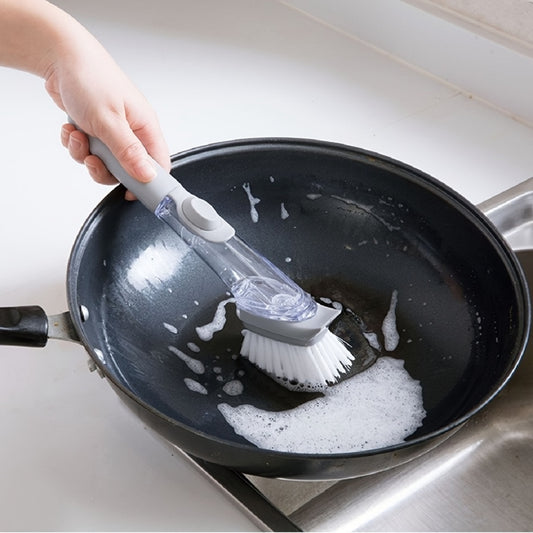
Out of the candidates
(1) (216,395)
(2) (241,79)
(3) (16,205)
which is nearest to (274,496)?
(1) (216,395)

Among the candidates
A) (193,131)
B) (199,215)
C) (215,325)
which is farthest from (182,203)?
(193,131)

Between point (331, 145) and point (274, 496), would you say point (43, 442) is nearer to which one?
point (274, 496)

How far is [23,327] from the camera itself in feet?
1.86

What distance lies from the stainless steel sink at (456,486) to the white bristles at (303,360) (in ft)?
0.28

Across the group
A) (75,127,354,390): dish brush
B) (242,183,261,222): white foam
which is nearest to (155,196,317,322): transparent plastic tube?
(75,127,354,390): dish brush

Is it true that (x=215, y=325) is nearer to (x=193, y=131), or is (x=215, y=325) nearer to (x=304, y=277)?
(x=304, y=277)

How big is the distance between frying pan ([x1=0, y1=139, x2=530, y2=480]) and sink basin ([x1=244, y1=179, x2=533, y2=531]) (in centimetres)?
Answer: 9

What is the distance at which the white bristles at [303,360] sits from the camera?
2.20 ft

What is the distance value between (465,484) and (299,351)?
21cm

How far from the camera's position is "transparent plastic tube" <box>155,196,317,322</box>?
26.7 inches

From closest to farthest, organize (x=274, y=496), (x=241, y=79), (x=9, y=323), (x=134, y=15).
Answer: (x=9, y=323)
(x=274, y=496)
(x=241, y=79)
(x=134, y=15)

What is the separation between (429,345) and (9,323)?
34cm

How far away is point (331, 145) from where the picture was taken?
763mm

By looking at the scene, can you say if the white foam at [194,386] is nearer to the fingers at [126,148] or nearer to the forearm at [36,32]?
the fingers at [126,148]
